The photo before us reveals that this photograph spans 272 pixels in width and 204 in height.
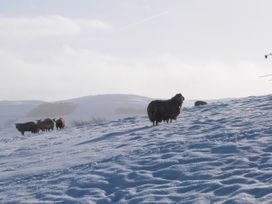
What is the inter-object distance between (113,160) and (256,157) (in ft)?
14.3

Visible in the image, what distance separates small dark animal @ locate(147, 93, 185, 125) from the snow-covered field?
427 centimetres

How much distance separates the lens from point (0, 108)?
520ft

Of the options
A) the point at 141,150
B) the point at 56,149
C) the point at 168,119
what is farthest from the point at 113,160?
the point at 168,119

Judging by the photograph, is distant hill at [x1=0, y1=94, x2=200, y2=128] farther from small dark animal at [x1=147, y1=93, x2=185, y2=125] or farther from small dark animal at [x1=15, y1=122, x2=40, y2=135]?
small dark animal at [x1=147, y1=93, x2=185, y2=125]

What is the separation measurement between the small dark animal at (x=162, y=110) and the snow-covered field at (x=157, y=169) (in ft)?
14.0

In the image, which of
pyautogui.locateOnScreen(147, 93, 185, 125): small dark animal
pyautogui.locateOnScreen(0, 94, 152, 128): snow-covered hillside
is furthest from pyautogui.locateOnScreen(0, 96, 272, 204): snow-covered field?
pyautogui.locateOnScreen(0, 94, 152, 128): snow-covered hillside

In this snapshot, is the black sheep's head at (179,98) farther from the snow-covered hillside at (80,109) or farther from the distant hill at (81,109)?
the snow-covered hillside at (80,109)

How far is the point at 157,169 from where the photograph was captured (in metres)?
14.3

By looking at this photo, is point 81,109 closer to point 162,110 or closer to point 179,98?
point 179,98

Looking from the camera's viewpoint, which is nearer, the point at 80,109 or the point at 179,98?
the point at 179,98

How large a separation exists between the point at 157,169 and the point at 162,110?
36.8 ft

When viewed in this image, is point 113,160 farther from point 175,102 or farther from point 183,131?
point 175,102

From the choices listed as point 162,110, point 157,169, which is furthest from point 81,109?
point 157,169

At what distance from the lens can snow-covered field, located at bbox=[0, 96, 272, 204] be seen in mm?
11875
